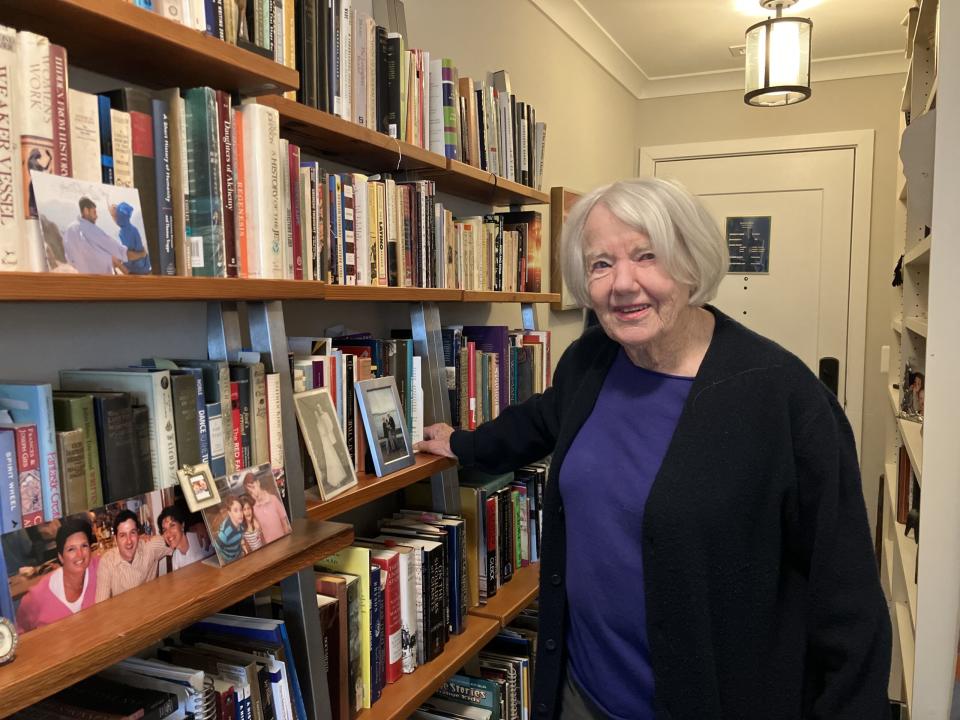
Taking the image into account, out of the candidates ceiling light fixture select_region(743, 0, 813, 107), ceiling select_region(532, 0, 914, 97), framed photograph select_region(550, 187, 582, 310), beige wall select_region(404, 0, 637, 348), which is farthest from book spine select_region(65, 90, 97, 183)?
ceiling light fixture select_region(743, 0, 813, 107)

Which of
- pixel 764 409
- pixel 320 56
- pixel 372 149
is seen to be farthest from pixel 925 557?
pixel 320 56

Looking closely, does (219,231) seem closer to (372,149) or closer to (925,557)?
(372,149)

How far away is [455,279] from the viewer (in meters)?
1.77

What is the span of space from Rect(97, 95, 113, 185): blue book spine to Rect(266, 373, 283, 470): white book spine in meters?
0.37

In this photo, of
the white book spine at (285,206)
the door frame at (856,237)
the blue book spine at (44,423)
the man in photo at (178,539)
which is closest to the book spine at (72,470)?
the blue book spine at (44,423)

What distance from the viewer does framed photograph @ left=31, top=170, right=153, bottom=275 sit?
751mm

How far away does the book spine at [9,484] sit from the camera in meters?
0.75

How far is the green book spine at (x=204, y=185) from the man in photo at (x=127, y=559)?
0.33 meters

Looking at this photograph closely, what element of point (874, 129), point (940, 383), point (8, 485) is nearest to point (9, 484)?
point (8, 485)

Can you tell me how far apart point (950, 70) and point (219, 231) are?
1.30 metres

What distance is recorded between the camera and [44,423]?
80cm

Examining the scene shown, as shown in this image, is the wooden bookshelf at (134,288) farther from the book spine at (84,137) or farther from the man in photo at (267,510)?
the man in photo at (267,510)

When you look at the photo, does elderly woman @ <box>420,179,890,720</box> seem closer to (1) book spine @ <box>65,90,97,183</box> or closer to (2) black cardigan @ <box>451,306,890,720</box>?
(2) black cardigan @ <box>451,306,890,720</box>

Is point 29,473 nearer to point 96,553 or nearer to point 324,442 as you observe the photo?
point 96,553
